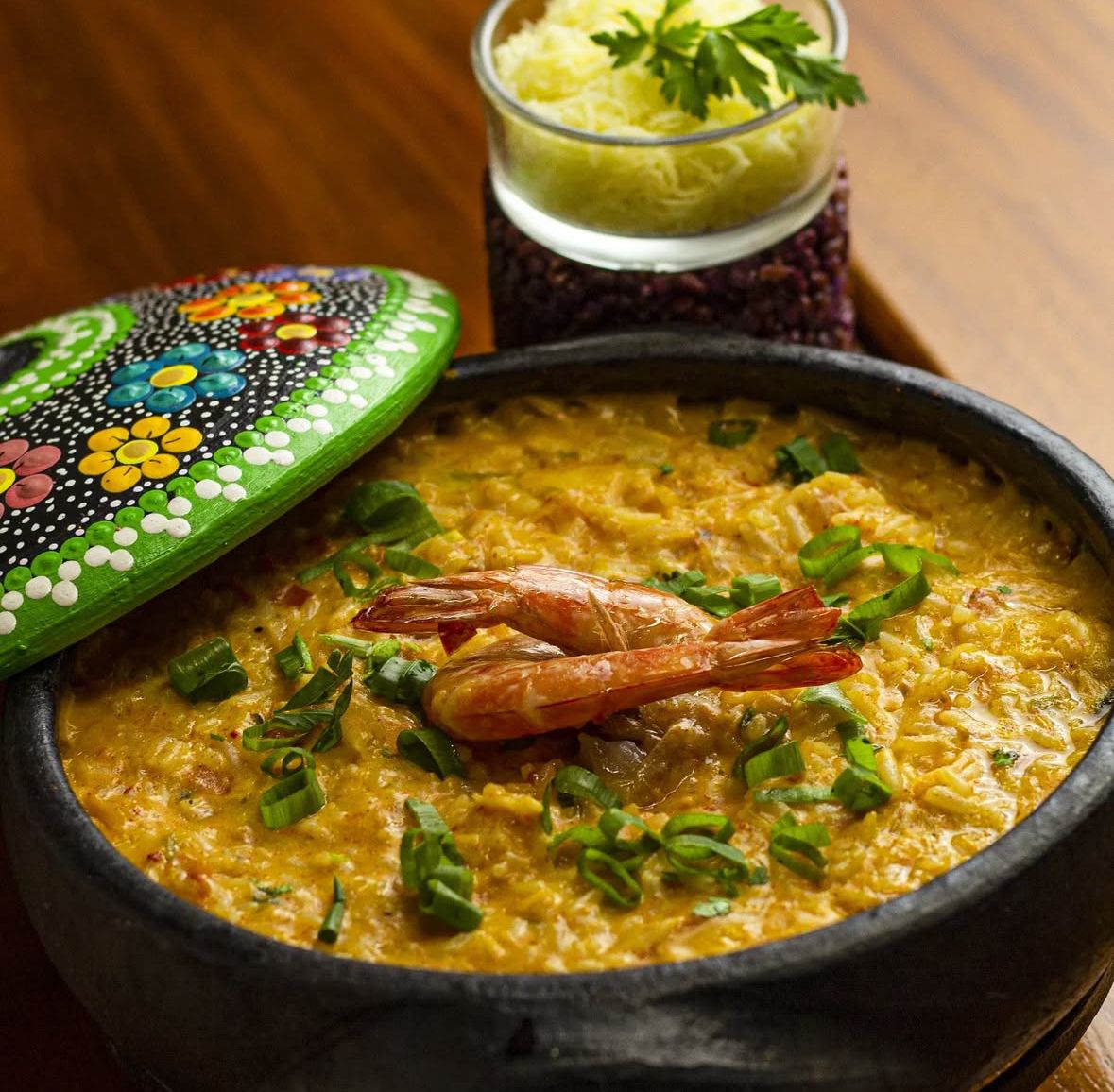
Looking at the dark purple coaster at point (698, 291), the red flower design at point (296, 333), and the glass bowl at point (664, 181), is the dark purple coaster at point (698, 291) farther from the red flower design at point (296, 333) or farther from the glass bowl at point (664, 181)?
the red flower design at point (296, 333)

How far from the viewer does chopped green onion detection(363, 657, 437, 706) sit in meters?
2.18

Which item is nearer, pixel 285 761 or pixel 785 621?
pixel 785 621

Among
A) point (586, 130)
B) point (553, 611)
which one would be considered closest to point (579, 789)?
point (553, 611)

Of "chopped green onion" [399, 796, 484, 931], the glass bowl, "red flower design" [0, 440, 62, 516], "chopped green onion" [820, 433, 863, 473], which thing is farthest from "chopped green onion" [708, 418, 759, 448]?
"red flower design" [0, 440, 62, 516]

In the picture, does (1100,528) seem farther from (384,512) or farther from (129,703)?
(129,703)

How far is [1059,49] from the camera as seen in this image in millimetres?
3854

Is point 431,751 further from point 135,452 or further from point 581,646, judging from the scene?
point 135,452

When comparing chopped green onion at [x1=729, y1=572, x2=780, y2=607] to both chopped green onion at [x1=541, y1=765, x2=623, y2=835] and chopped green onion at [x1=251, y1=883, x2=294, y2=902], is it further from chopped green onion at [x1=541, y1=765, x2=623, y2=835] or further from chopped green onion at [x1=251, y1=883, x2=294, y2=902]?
chopped green onion at [x1=251, y1=883, x2=294, y2=902]

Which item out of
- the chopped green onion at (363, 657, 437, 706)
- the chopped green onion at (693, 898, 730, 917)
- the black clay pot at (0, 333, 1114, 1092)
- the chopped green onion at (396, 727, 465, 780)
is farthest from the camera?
the chopped green onion at (363, 657, 437, 706)

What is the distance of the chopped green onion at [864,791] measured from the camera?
194cm

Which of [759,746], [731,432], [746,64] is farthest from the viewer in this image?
[746,64]

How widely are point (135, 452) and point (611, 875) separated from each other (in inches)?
37.5

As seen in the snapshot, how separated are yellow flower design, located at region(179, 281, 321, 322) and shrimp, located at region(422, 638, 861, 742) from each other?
0.89 m

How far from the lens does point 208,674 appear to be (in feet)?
7.35
